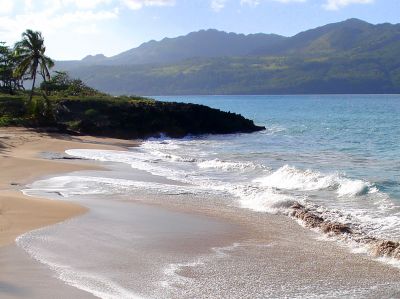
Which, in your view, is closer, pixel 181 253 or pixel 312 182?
pixel 181 253

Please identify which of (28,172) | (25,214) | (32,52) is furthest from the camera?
(32,52)

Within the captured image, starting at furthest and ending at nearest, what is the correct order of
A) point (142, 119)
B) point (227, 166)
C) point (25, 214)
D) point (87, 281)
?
point (142, 119), point (227, 166), point (25, 214), point (87, 281)

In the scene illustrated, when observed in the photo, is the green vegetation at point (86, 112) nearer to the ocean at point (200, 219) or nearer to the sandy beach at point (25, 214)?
the sandy beach at point (25, 214)

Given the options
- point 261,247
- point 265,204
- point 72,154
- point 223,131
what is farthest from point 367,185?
point 223,131

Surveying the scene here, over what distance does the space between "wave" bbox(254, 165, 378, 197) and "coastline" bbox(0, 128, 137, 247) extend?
834 cm

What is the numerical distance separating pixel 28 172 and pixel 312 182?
1181 centimetres

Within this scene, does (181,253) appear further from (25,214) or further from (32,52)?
(32,52)

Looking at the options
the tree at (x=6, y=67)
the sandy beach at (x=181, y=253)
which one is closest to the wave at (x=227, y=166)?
the sandy beach at (x=181, y=253)

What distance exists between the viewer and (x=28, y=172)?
70.0 feet

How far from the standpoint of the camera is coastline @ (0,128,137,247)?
1237 centimetres

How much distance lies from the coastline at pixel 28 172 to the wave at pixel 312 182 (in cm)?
834

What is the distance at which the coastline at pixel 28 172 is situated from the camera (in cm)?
1237

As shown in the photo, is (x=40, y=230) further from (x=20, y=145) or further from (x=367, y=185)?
(x=20, y=145)

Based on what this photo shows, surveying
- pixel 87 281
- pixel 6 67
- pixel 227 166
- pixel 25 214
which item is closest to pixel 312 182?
pixel 227 166
